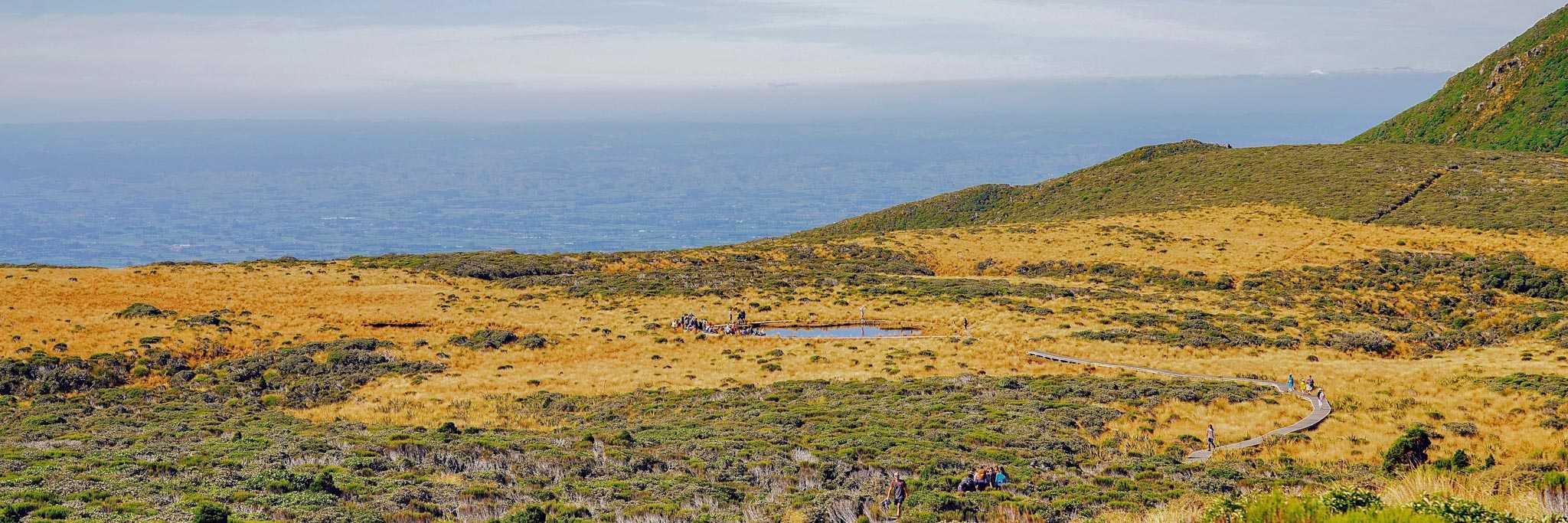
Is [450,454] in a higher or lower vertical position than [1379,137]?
lower

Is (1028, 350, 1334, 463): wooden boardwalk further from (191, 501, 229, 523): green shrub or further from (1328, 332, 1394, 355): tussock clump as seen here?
(191, 501, 229, 523): green shrub

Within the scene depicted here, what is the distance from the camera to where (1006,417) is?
26.5 meters

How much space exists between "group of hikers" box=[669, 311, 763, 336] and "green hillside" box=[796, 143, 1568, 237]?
43636 millimetres

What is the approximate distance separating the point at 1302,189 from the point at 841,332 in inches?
2115

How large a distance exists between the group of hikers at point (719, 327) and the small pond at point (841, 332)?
2.44 feet

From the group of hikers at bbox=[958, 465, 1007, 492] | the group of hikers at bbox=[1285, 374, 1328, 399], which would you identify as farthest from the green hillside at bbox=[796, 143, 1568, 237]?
the group of hikers at bbox=[958, 465, 1007, 492]

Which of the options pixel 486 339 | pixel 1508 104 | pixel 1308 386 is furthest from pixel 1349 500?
pixel 1508 104

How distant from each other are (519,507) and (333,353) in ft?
80.5

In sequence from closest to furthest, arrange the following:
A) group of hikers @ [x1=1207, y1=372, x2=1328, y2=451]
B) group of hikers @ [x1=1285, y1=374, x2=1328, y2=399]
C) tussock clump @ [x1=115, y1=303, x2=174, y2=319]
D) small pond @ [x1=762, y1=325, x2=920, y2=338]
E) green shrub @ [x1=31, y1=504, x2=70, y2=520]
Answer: green shrub @ [x1=31, y1=504, x2=70, y2=520], group of hikers @ [x1=1207, y1=372, x2=1328, y2=451], group of hikers @ [x1=1285, y1=374, x2=1328, y2=399], tussock clump @ [x1=115, y1=303, x2=174, y2=319], small pond @ [x1=762, y1=325, x2=920, y2=338]

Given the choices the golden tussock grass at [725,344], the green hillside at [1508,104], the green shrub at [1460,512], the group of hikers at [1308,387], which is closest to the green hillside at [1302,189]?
the golden tussock grass at [725,344]

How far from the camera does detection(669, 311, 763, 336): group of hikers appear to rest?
142 ft

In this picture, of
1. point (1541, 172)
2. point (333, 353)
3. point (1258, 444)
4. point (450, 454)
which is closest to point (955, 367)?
point (1258, 444)

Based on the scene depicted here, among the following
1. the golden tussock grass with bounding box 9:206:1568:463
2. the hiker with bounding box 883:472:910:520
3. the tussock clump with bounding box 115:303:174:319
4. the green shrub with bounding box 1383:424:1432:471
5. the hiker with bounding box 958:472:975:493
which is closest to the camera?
the hiker with bounding box 883:472:910:520

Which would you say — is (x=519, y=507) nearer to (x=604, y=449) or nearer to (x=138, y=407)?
(x=604, y=449)
